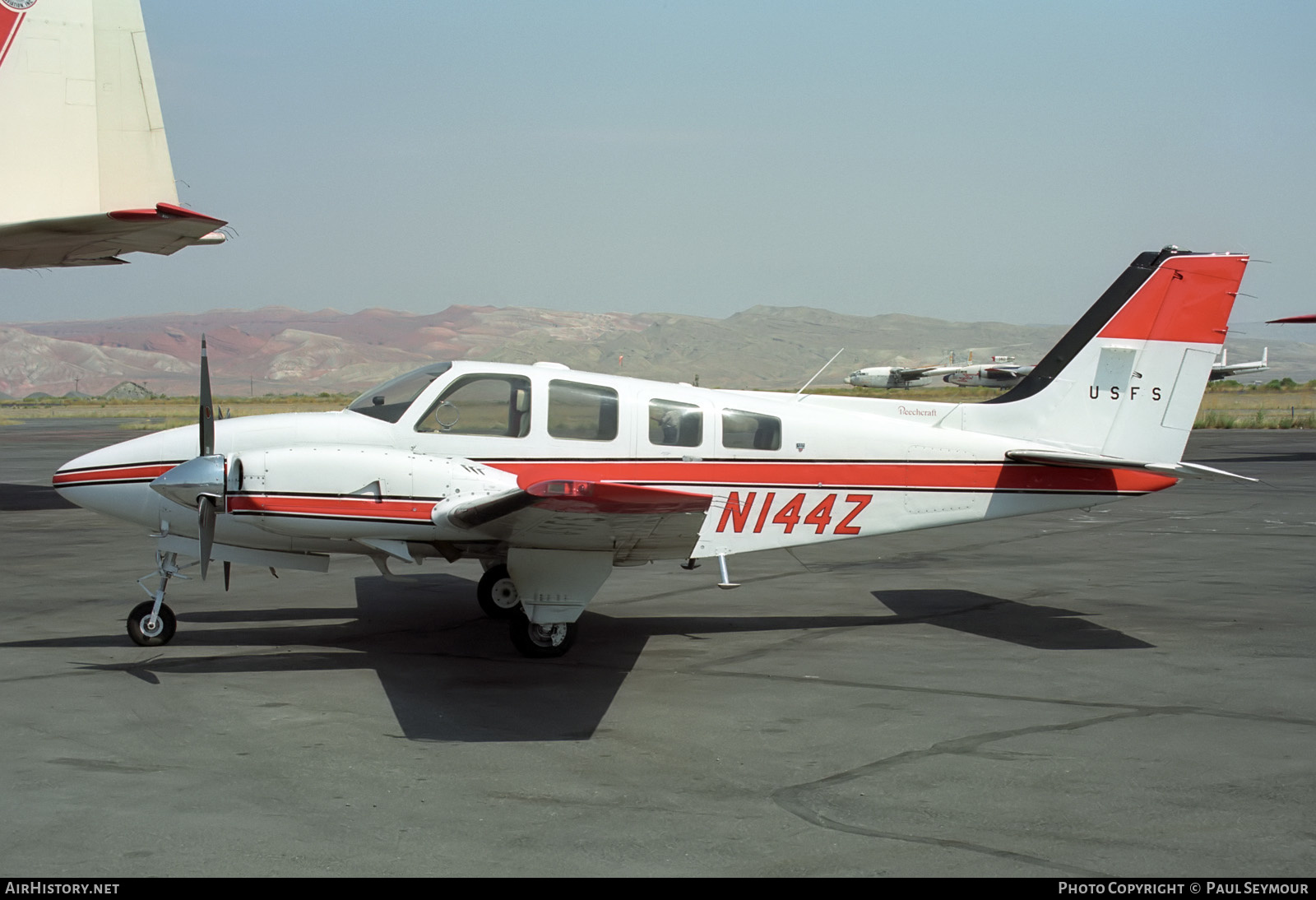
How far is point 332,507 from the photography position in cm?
835

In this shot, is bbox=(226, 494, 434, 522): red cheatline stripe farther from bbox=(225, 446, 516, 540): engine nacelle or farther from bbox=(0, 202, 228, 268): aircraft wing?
bbox=(0, 202, 228, 268): aircraft wing

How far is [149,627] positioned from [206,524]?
1568 millimetres

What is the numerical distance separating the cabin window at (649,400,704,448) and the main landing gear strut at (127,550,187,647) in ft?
14.2

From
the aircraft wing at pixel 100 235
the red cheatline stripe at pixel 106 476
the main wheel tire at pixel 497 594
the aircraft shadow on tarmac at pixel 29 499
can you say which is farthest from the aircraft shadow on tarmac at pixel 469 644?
the aircraft shadow on tarmac at pixel 29 499

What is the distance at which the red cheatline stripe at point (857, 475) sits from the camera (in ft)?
31.4

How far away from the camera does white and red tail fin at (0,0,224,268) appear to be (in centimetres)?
2058

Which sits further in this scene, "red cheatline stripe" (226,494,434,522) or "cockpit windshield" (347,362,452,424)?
"cockpit windshield" (347,362,452,424)

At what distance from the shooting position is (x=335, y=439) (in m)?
9.14

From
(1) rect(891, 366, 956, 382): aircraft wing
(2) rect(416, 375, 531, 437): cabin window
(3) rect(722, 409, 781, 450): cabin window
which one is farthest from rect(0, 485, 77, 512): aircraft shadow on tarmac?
(1) rect(891, 366, 956, 382): aircraft wing

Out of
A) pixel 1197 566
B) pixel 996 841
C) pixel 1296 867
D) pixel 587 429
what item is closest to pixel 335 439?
pixel 587 429

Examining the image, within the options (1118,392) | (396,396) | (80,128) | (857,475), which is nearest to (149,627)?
(396,396)

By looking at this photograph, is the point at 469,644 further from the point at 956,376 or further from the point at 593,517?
the point at 956,376

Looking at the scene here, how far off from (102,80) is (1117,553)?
20.7 metres
